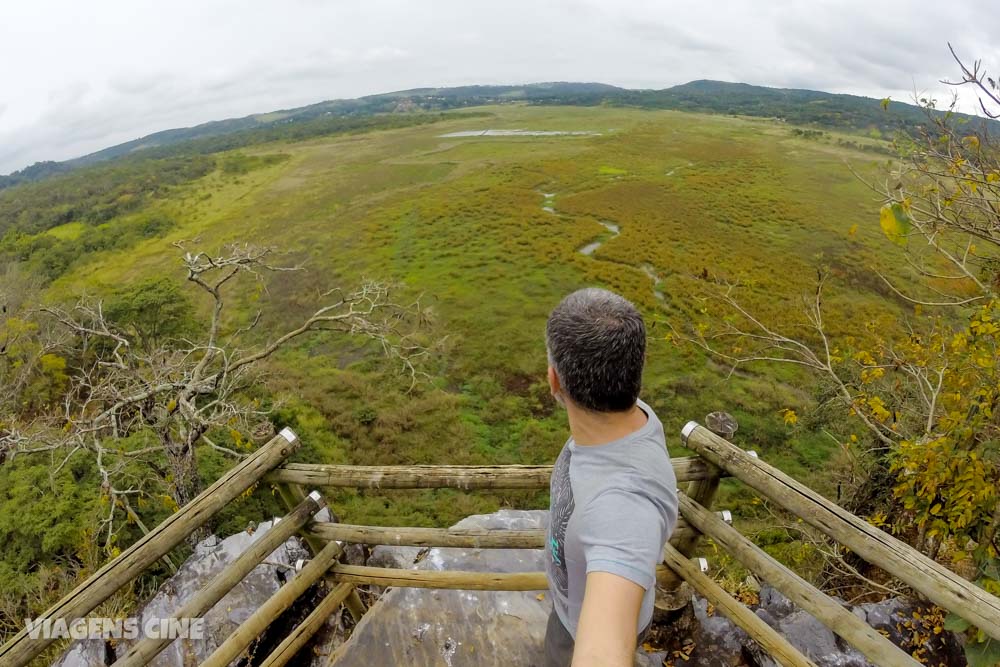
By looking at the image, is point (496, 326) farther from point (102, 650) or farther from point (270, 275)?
point (102, 650)

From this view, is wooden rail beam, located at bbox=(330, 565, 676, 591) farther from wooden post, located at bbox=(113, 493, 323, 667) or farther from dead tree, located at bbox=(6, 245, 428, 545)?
dead tree, located at bbox=(6, 245, 428, 545)

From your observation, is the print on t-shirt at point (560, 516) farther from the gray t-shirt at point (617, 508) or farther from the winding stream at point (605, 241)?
the winding stream at point (605, 241)

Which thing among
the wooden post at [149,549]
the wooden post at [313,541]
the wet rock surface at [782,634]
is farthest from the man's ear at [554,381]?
the wet rock surface at [782,634]

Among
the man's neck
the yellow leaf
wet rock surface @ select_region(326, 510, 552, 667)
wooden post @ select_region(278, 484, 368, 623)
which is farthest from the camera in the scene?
wet rock surface @ select_region(326, 510, 552, 667)

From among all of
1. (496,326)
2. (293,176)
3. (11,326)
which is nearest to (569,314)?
(496,326)

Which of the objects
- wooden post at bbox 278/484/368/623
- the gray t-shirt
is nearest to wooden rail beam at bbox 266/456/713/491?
wooden post at bbox 278/484/368/623

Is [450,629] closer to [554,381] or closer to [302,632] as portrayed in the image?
[302,632]

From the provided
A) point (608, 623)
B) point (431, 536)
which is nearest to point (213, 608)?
point (431, 536)
